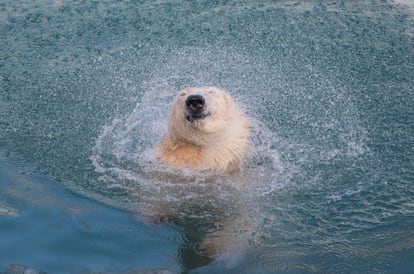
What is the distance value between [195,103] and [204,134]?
42 centimetres

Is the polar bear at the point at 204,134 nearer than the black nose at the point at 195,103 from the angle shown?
No

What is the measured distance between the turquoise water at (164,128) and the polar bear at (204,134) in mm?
203

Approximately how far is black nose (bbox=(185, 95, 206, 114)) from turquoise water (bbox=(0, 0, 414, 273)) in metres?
0.83

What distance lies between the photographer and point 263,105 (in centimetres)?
842

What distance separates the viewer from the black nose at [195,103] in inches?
255

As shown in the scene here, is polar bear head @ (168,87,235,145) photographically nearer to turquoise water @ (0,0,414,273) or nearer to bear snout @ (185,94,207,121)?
bear snout @ (185,94,207,121)

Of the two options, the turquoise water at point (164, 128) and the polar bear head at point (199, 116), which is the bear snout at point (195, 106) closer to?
the polar bear head at point (199, 116)

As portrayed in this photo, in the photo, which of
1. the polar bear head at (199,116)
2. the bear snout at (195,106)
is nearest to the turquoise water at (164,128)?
the polar bear head at (199,116)

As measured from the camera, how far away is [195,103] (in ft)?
21.3

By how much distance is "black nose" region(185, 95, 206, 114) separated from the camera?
6.48 m

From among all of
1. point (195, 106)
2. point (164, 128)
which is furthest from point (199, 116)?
point (164, 128)

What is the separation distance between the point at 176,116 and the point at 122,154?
1.10m

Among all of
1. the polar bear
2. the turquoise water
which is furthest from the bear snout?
the turquoise water

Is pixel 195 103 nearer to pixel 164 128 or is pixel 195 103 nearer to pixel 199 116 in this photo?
pixel 199 116
